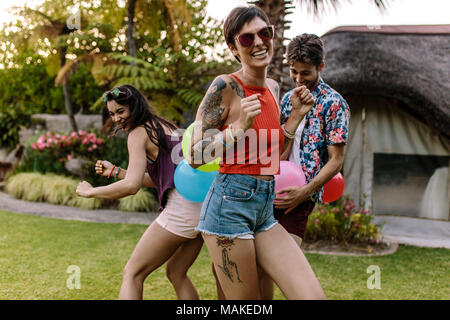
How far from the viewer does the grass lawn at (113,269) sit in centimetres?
458

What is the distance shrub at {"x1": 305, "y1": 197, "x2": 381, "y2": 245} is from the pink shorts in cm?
403

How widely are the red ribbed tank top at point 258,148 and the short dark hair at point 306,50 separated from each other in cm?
48

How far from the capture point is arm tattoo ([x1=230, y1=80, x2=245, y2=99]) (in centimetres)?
204

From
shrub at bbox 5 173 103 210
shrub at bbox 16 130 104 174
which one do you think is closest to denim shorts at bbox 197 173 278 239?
shrub at bbox 5 173 103 210

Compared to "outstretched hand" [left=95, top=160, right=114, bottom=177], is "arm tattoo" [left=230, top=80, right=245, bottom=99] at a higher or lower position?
higher

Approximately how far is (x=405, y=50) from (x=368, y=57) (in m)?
0.77

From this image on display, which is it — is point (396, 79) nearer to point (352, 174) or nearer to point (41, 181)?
point (352, 174)

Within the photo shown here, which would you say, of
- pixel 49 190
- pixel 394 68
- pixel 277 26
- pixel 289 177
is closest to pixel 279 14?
pixel 277 26

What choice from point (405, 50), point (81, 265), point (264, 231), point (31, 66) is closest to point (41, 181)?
point (81, 265)

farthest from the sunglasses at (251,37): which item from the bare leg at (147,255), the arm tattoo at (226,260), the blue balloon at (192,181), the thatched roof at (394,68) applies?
A: the thatched roof at (394,68)

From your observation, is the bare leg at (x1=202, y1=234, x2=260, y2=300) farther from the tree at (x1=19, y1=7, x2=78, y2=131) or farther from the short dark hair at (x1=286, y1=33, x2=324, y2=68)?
the tree at (x1=19, y1=7, x2=78, y2=131)

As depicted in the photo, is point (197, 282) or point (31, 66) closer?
point (197, 282)

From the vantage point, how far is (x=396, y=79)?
23.5 feet
